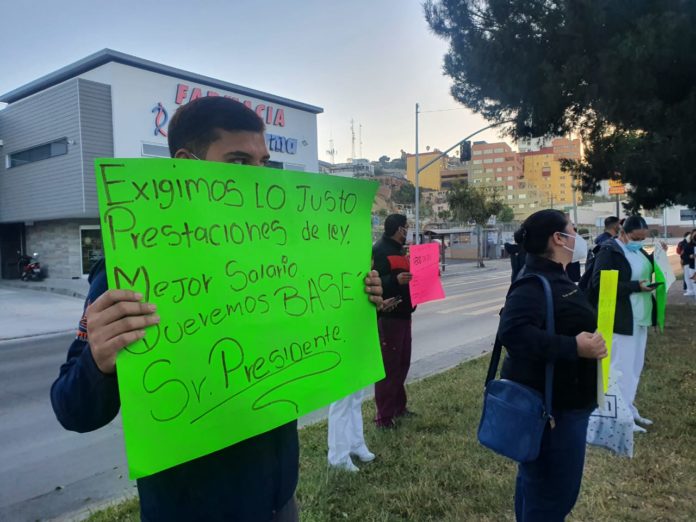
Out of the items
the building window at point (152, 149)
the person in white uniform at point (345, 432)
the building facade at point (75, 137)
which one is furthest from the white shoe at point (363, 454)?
the building window at point (152, 149)

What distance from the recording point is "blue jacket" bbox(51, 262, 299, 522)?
121 centimetres

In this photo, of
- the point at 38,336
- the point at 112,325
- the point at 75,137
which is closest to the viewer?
the point at 112,325

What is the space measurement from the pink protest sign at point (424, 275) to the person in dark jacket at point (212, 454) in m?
3.40

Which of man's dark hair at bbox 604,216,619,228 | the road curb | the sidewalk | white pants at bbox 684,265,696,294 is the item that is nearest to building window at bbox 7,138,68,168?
the sidewalk

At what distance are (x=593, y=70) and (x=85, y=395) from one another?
27.3ft

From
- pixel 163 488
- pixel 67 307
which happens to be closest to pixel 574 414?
pixel 163 488

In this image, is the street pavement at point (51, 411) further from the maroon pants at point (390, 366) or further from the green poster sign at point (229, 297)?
the green poster sign at point (229, 297)

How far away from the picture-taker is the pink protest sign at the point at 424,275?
495cm

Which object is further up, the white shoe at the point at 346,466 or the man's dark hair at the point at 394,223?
the man's dark hair at the point at 394,223

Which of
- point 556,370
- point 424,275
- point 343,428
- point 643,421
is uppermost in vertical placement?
point 424,275

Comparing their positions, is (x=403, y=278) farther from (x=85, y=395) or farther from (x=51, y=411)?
(x=51, y=411)

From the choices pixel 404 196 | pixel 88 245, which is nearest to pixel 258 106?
pixel 88 245

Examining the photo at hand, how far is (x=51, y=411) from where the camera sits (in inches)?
235

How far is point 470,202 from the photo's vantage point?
3906 centimetres
